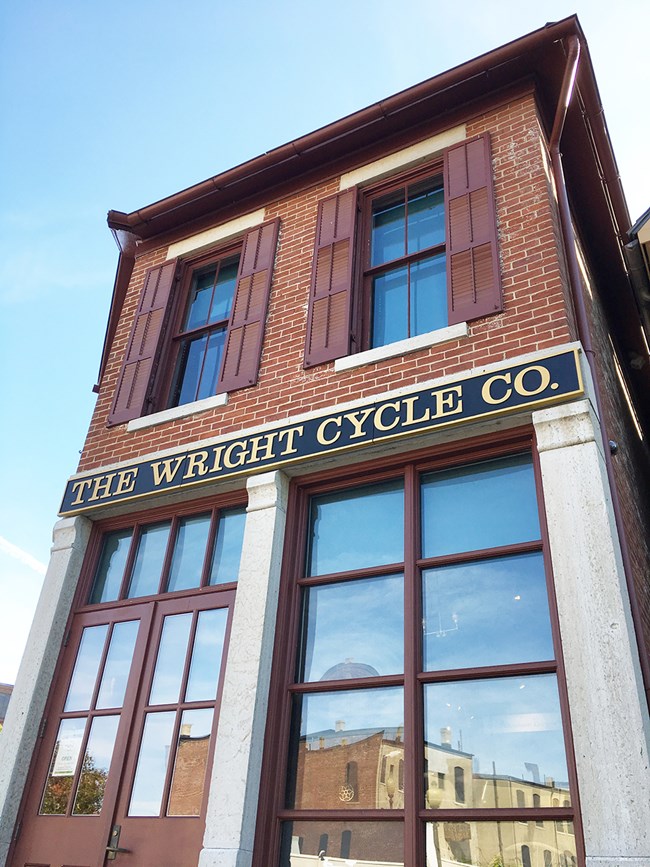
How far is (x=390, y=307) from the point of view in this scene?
20.9ft

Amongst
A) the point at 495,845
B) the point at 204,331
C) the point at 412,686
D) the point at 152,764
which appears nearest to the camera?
the point at 495,845

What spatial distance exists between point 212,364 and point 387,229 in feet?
6.80

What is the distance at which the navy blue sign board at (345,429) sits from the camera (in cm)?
477


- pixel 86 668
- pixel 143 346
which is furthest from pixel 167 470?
pixel 143 346

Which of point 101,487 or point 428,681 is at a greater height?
point 101,487

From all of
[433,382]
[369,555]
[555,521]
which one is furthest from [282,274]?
[555,521]

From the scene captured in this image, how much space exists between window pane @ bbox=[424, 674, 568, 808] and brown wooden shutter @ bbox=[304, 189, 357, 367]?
2.82 meters

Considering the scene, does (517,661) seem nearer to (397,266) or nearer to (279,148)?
(397,266)

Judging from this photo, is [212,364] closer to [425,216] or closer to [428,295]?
[428,295]

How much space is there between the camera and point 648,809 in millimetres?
3340

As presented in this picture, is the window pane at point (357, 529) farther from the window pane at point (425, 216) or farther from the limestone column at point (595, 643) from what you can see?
the window pane at point (425, 216)

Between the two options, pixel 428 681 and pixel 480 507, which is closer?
pixel 428 681

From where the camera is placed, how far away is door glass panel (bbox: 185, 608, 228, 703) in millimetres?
5125

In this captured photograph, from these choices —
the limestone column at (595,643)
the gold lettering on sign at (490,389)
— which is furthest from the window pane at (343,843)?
the gold lettering on sign at (490,389)
